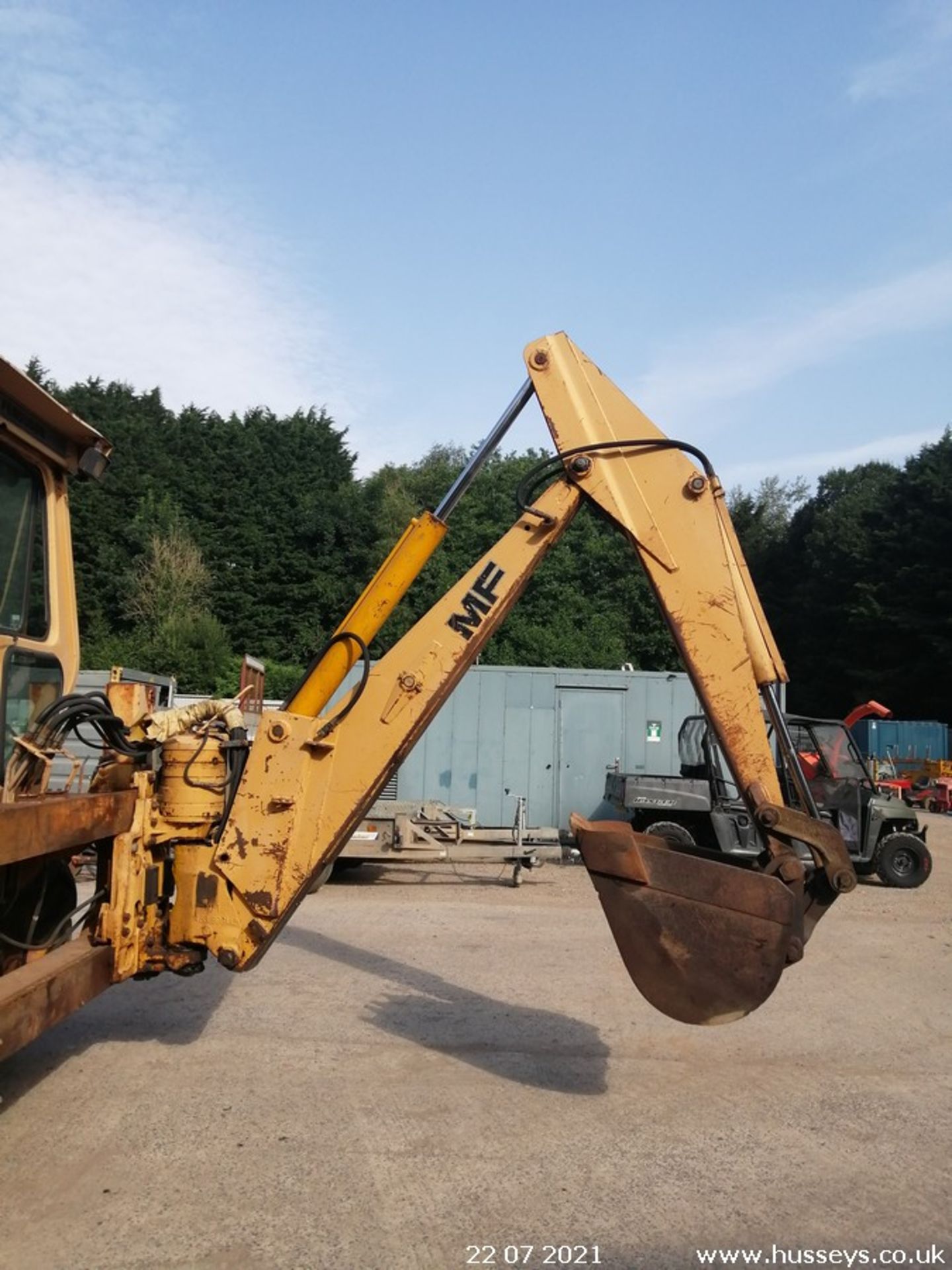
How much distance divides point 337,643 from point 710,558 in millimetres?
1789

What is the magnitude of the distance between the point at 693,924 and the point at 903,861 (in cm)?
1006

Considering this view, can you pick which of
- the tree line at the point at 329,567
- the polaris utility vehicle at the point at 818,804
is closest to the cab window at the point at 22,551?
A: the polaris utility vehicle at the point at 818,804

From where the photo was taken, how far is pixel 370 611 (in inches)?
189

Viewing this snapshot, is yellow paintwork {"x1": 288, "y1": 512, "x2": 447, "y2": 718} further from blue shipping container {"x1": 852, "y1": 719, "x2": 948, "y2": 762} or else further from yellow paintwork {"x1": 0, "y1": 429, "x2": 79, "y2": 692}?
blue shipping container {"x1": 852, "y1": 719, "x2": 948, "y2": 762}

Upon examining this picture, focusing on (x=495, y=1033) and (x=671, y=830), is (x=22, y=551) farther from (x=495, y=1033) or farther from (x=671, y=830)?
(x=671, y=830)

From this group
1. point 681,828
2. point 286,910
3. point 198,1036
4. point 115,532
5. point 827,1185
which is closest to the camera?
point 827,1185

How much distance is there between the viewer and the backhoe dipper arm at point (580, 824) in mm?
4312

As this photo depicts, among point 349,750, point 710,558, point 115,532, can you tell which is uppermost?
point 115,532

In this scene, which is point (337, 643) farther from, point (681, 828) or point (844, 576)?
point (844, 576)

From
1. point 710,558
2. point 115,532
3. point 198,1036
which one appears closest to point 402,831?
point 198,1036

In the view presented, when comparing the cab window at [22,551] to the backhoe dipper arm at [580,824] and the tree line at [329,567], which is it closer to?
the backhoe dipper arm at [580,824]

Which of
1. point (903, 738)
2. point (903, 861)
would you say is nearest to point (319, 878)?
point (903, 861)

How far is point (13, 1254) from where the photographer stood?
3359 mm

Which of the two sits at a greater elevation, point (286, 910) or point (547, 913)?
point (286, 910)
